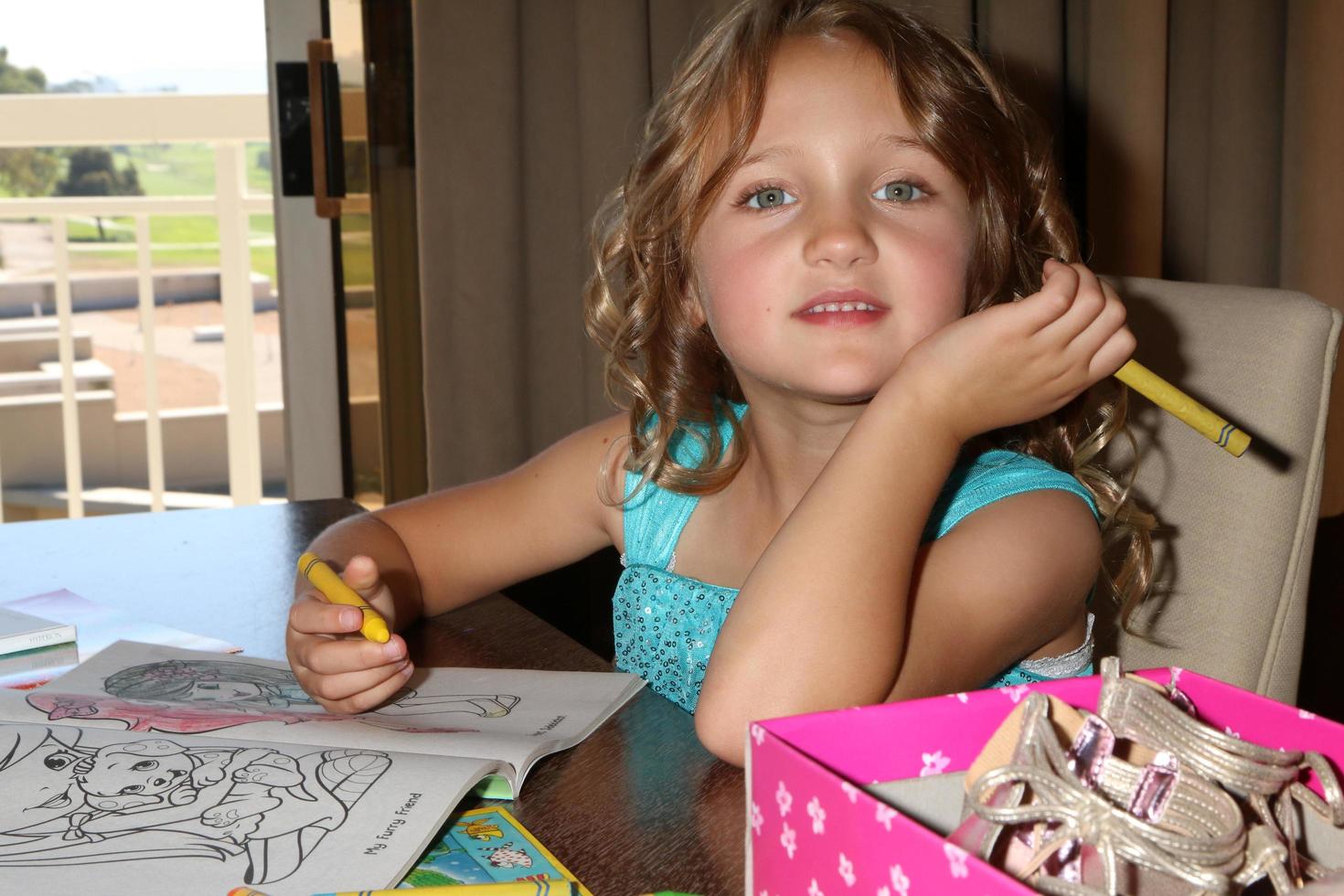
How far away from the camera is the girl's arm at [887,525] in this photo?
68 centimetres

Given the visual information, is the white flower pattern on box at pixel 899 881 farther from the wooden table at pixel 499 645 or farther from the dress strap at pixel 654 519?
the dress strap at pixel 654 519

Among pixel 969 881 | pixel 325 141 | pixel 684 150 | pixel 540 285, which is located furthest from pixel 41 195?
pixel 969 881

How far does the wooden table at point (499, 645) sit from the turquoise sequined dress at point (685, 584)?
0.13 meters

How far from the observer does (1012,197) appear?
1.01m

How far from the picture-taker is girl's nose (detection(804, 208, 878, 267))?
2.78 ft

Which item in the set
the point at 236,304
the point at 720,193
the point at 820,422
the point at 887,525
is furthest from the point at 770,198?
the point at 236,304

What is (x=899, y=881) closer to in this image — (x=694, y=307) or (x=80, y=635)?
(x=80, y=635)

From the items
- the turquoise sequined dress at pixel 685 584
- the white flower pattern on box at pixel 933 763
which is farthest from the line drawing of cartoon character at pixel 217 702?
the white flower pattern on box at pixel 933 763

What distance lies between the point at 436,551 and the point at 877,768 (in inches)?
25.9

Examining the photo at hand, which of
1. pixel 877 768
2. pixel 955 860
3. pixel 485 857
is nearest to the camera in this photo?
pixel 955 860

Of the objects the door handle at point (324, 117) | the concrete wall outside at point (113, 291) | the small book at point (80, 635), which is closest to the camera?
the small book at point (80, 635)

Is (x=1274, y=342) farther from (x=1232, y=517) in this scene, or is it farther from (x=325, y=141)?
(x=325, y=141)

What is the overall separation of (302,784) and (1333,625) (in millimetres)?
2294

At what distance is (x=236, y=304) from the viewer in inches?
129
